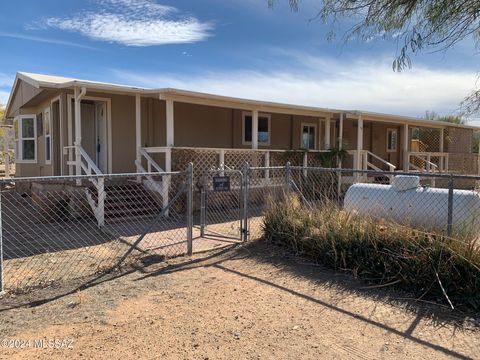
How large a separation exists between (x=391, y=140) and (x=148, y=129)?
13961mm

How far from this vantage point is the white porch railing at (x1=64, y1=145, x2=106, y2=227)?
27.9 ft

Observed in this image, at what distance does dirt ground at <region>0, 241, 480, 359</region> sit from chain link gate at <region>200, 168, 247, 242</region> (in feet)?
6.15

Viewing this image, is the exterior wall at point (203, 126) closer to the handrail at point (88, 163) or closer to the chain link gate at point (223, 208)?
the chain link gate at point (223, 208)

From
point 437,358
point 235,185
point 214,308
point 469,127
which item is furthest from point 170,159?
point 469,127

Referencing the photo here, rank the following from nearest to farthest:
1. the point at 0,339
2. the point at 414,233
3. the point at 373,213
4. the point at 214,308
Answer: the point at 0,339, the point at 214,308, the point at 414,233, the point at 373,213

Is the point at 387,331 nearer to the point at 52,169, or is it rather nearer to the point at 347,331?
the point at 347,331

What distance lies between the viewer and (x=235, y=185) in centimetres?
1159

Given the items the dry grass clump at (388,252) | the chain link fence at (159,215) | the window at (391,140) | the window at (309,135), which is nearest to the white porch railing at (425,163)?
the window at (391,140)

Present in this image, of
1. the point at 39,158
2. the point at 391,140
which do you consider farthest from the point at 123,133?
the point at 391,140

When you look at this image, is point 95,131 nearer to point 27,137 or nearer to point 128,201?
point 128,201

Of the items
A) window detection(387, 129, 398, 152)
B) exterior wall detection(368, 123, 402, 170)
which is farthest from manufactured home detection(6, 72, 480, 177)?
window detection(387, 129, 398, 152)

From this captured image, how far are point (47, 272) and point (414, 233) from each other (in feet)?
16.2

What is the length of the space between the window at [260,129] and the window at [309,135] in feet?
7.16

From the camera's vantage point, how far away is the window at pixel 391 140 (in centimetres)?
2109
